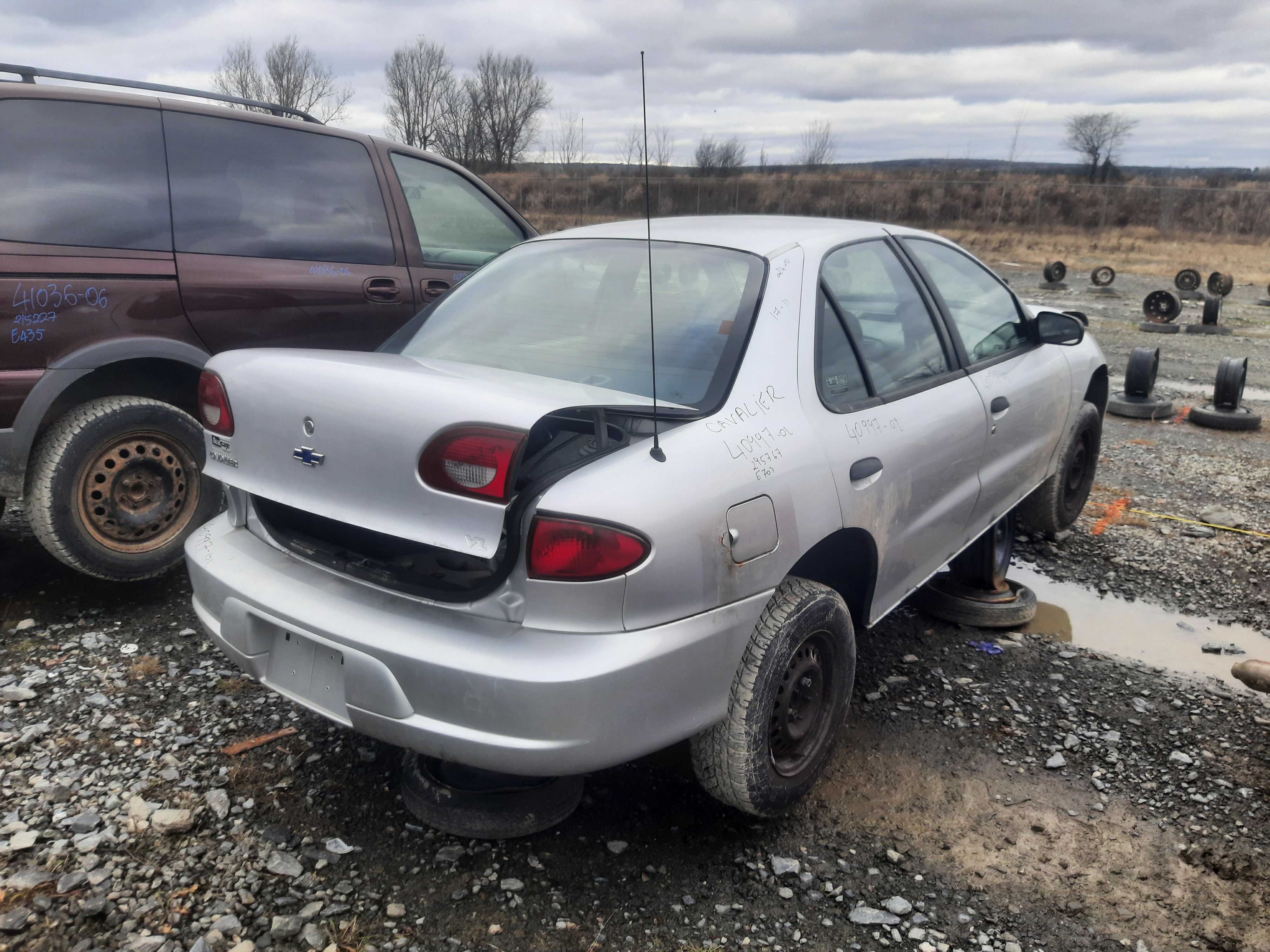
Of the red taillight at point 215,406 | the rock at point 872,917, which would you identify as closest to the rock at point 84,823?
the red taillight at point 215,406

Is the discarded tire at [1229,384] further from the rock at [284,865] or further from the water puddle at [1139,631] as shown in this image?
the rock at [284,865]

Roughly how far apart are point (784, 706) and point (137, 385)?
3.03 m

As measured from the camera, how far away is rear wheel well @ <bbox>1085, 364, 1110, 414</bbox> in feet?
16.1

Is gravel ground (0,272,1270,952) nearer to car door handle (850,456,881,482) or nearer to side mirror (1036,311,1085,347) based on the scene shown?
car door handle (850,456,881,482)

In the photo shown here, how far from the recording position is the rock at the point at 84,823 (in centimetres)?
242

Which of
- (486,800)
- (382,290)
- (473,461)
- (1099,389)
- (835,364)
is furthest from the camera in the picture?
(1099,389)

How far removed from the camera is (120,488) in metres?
3.69

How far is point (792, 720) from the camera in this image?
8.41 feet

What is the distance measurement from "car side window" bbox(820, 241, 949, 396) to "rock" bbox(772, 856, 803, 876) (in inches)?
55.3

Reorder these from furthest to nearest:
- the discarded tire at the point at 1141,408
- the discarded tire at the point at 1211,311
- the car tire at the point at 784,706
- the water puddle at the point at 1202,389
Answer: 1. the discarded tire at the point at 1211,311
2. the water puddle at the point at 1202,389
3. the discarded tire at the point at 1141,408
4. the car tire at the point at 784,706

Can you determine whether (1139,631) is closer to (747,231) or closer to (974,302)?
(974,302)

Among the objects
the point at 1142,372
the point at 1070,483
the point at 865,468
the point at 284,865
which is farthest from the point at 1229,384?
the point at 284,865

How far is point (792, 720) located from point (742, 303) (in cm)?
120

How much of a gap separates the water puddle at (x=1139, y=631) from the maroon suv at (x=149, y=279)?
345 centimetres
